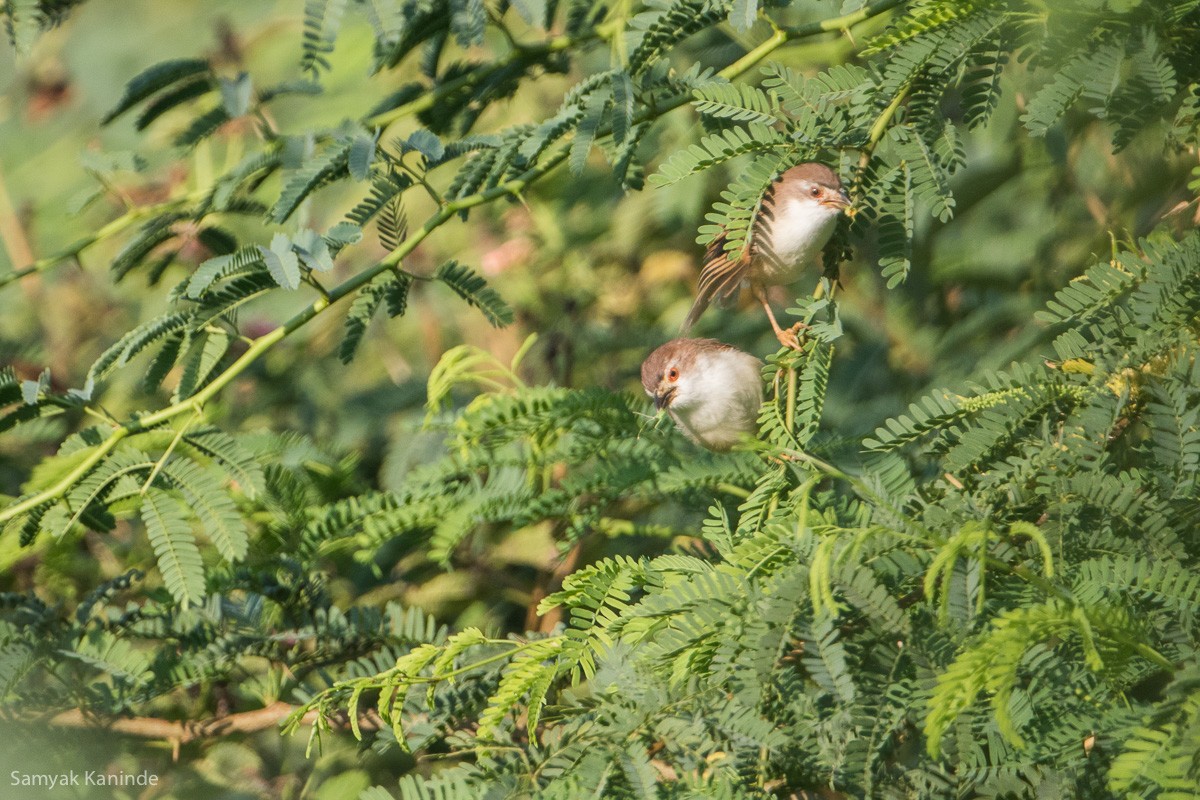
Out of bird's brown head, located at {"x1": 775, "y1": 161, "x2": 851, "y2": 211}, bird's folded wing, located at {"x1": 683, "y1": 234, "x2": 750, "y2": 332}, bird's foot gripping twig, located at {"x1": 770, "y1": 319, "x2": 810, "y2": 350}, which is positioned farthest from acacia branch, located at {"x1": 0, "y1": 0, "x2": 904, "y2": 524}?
bird's foot gripping twig, located at {"x1": 770, "y1": 319, "x2": 810, "y2": 350}

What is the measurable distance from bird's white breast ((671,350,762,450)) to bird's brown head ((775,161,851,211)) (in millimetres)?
472

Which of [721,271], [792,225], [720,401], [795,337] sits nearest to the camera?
[795,337]

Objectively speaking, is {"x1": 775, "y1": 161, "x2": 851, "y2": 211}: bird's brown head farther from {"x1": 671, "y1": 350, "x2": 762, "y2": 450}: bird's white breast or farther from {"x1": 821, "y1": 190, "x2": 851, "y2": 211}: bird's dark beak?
{"x1": 671, "y1": 350, "x2": 762, "y2": 450}: bird's white breast

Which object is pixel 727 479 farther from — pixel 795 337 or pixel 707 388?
pixel 795 337

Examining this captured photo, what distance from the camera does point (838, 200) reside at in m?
2.24

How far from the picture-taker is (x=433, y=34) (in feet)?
9.07

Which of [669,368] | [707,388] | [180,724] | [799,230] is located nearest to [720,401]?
[707,388]

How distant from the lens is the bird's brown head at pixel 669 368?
9.14 feet

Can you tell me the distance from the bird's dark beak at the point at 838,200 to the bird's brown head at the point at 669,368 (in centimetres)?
60

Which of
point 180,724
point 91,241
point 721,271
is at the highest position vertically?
point 91,241

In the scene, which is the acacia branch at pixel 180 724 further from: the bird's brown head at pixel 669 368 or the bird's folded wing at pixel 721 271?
the bird's folded wing at pixel 721 271

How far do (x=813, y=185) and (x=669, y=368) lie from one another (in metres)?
0.69

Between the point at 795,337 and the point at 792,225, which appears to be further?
the point at 792,225

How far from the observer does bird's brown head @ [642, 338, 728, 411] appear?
2785mm
